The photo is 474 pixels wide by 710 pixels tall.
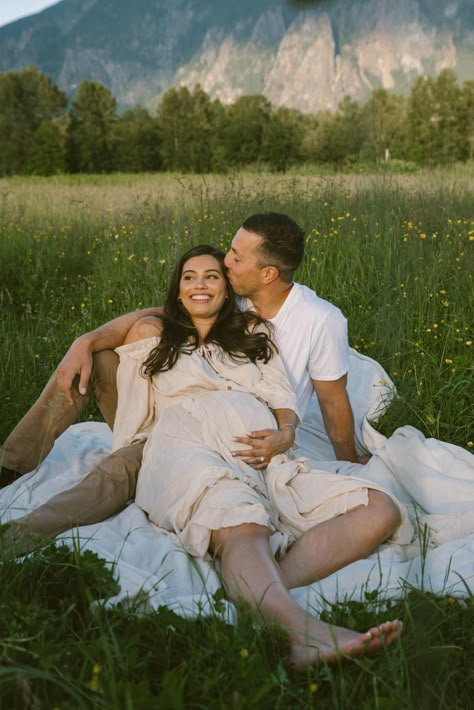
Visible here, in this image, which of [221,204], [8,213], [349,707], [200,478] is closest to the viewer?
[349,707]

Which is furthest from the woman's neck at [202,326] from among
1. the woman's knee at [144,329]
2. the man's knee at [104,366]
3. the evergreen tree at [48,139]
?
the evergreen tree at [48,139]

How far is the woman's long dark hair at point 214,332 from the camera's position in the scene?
3078mm

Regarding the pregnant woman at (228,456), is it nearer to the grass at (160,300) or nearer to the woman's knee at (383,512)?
the woman's knee at (383,512)

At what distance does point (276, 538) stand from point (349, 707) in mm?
909

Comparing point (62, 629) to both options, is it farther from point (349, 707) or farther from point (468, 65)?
point (468, 65)

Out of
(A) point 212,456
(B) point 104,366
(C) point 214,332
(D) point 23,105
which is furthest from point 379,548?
(D) point 23,105

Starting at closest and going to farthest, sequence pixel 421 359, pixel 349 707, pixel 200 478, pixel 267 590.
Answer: pixel 349 707 → pixel 267 590 → pixel 200 478 → pixel 421 359

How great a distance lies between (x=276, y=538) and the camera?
2.50 meters

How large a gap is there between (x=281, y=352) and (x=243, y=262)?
458mm

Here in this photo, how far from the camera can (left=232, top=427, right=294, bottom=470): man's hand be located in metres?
2.69

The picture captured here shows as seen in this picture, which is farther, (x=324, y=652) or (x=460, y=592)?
(x=460, y=592)

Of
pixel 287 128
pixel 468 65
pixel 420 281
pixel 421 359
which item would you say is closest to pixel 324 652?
pixel 468 65

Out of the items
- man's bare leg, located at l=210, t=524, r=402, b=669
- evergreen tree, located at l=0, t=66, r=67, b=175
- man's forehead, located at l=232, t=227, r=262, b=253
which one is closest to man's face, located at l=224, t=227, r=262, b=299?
man's forehead, located at l=232, t=227, r=262, b=253

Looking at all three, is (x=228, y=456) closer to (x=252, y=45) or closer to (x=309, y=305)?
(x=309, y=305)
